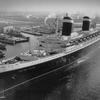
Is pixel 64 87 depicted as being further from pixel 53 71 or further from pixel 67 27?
pixel 67 27

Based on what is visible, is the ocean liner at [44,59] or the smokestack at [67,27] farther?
the smokestack at [67,27]

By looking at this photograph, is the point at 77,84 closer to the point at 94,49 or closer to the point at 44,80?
the point at 44,80

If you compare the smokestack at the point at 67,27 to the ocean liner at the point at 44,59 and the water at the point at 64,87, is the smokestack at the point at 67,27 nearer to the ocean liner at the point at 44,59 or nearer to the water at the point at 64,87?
the ocean liner at the point at 44,59

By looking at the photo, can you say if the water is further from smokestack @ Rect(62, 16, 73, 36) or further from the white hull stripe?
smokestack @ Rect(62, 16, 73, 36)

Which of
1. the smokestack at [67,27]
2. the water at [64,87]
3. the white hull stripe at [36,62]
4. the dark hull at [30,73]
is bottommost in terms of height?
the water at [64,87]

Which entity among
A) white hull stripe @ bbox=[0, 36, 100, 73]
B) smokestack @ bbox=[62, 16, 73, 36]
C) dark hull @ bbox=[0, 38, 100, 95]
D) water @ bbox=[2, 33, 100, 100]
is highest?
smokestack @ bbox=[62, 16, 73, 36]

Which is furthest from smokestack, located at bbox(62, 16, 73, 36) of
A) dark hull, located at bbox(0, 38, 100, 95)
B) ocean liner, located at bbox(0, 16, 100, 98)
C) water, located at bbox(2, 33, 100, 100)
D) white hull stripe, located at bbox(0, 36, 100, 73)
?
water, located at bbox(2, 33, 100, 100)

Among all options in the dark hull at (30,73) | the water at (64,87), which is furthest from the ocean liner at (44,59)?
the water at (64,87)

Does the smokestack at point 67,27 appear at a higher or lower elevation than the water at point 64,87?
higher

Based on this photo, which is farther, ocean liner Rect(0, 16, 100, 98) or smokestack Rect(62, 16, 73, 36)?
smokestack Rect(62, 16, 73, 36)
